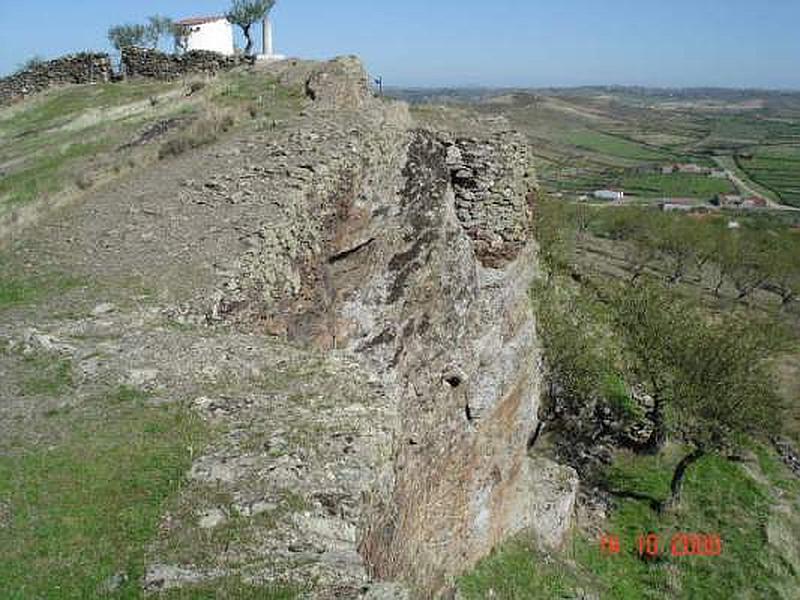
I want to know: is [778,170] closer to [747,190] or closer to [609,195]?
[747,190]

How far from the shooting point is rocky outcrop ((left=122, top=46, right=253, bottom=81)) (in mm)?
24828

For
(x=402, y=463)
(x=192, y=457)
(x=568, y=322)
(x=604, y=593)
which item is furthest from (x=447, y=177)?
(x=568, y=322)

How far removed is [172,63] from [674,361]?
23.5 m

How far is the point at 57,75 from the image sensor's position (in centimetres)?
2859

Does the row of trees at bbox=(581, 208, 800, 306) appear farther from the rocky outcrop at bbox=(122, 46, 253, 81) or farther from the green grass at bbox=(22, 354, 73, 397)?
the green grass at bbox=(22, 354, 73, 397)

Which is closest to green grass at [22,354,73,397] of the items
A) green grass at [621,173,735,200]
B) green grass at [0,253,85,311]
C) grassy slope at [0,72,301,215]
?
green grass at [0,253,85,311]

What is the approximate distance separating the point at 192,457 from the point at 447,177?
985 cm

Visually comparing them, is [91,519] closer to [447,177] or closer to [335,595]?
[335,595]

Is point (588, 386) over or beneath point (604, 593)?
over

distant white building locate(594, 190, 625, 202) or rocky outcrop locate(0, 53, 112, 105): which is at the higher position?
rocky outcrop locate(0, 53, 112, 105)

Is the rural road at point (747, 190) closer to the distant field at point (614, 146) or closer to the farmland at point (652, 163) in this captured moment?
the farmland at point (652, 163)

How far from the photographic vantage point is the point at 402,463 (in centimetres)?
1073

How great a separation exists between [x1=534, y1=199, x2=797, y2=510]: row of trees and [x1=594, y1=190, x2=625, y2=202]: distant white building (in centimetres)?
8617
